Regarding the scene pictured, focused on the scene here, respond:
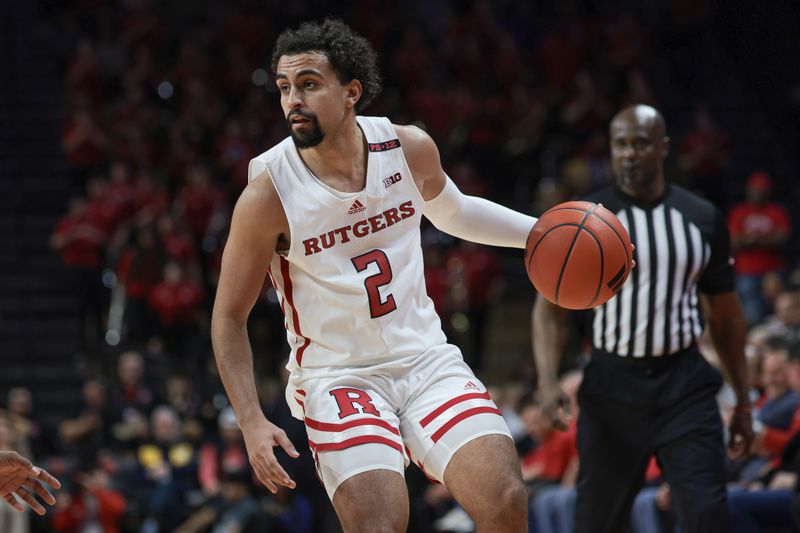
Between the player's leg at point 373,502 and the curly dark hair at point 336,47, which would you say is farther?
the curly dark hair at point 336,47

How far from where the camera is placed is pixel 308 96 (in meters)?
4.65

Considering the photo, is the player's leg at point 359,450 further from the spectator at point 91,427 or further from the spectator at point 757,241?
the spectator at point 757,241

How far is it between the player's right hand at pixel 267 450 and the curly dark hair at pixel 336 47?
1428 millimetres

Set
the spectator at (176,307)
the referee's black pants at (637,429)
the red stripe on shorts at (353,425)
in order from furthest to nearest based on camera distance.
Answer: the spectator at (176,307), the referee's black pants at (637,429), the red stripe on shorts at (353,425)

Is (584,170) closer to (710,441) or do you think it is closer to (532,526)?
(532,526)

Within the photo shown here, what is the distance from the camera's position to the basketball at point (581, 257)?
15.7 feet

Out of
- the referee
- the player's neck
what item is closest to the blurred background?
the referee

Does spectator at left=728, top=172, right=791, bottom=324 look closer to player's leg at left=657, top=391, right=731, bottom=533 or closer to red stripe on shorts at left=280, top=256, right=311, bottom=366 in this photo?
player's leg at left=657, top=391, right=731, bottom=533

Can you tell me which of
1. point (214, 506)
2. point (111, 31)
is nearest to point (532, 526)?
point (214, 506)

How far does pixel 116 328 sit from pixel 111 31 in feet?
18.3

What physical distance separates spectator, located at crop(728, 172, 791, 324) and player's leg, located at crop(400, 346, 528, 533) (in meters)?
9.00

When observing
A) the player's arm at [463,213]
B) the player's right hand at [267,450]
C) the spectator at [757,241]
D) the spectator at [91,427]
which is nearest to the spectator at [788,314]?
the spectator at [757,241]

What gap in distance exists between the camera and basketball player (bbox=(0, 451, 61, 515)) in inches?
180

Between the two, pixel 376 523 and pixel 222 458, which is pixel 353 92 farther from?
pixel 222 458
